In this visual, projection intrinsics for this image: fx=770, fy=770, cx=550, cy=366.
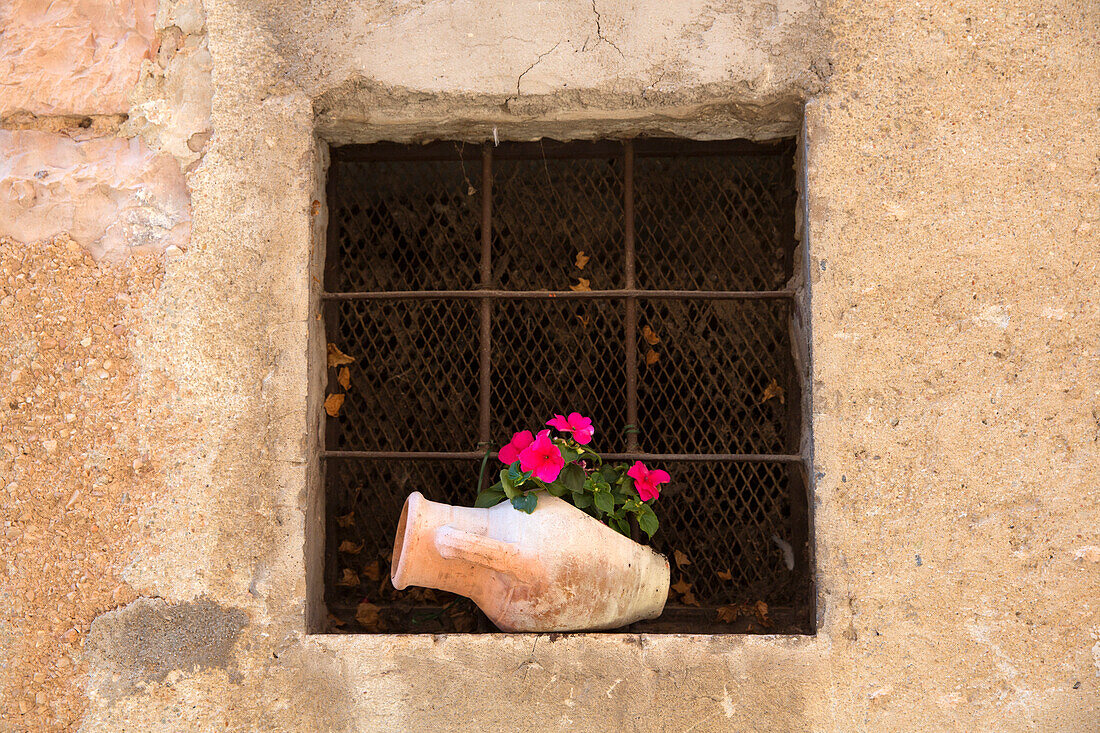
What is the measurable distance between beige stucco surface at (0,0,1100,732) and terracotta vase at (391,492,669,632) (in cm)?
8

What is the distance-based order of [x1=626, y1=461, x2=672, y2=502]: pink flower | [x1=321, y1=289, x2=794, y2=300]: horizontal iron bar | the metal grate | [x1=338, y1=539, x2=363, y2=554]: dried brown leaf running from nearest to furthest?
1. [x1=626, y1=461, x2=672, y2=502]: pink flower
2. [x1=321, y1=289, x2=794, y2=300]: horizontal iron bar
3. the metal grate
4. [x1=338, y1=539, x2=363, y2=554]: dried brown leaf

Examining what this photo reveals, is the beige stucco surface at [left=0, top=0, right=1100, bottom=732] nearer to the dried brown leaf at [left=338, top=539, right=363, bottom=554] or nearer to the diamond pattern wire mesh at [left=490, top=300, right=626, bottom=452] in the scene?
the dried brown leaf at [left=338, top=539, right=363, bottom=554]

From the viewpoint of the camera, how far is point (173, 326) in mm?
1868

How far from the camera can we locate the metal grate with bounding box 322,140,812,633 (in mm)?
2311

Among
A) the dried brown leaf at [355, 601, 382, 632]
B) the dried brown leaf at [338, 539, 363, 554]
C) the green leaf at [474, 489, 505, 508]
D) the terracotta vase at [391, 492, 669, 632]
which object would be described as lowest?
the dried brown leaf at [355, 601, 382, 632]

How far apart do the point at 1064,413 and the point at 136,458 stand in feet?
7.20

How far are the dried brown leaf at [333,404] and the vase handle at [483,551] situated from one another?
0.64 metres

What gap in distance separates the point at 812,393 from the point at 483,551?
0.86m

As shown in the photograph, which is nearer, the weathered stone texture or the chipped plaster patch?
the chipped plaster patch

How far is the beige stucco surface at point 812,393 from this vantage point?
69.6 inches

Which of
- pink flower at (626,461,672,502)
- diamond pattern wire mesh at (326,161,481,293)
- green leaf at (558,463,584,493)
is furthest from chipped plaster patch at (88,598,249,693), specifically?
diamond pattern wire mesh at (326,161,481,293)

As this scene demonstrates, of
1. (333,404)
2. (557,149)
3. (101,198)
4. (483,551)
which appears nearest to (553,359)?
(557,149)

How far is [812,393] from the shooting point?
1.84m

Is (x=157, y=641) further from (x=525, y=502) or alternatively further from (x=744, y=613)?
(x=744, y=613)
